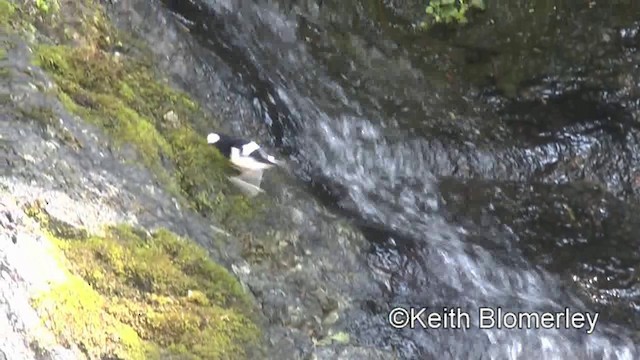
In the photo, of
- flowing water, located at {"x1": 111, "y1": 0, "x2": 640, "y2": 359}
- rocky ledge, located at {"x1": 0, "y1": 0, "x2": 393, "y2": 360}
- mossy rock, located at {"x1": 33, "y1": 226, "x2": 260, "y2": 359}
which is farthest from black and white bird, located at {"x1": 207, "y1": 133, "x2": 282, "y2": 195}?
mossy rock, located at {"x1": 33, "y1": 226, "x2": 260, "y2": 359}

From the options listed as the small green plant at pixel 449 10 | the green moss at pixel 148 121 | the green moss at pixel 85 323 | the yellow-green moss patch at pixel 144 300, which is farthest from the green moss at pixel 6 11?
the small green plant at pixel 449 10

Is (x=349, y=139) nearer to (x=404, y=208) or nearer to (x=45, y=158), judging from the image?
(x=404, y=208)

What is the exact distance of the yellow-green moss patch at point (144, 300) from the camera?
3.01 meters

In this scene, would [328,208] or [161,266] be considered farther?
[328,208]

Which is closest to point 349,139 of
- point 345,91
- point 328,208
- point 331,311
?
point 345,91

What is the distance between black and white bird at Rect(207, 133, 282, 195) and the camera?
456cm

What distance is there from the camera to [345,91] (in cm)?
670

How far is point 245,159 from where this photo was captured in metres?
4.54

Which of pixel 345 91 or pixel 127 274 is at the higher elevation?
pixel 345 91

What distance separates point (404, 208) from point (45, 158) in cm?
305

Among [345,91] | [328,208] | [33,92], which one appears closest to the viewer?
[33,92]

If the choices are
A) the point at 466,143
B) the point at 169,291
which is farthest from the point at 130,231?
the point at 466,143

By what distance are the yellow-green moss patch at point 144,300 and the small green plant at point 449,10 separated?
16.0 feet

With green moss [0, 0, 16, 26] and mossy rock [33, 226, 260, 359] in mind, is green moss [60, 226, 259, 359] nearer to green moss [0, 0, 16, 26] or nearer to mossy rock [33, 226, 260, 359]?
mossy rock [33, 226, 260, 359]
